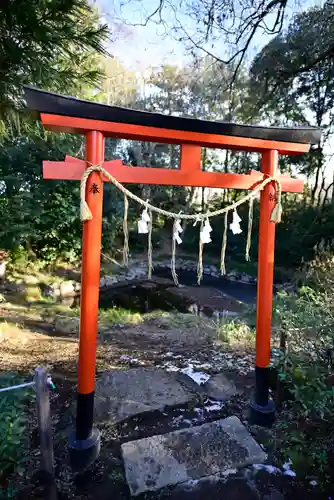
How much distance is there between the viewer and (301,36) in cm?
483

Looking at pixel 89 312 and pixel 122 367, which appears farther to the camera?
pixel 122 367

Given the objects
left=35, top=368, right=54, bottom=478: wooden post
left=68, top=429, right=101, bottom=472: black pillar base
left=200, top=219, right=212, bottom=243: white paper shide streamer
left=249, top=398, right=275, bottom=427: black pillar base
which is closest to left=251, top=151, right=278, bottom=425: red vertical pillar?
left=249, top=398, right=275, bottom=427: black pillar base

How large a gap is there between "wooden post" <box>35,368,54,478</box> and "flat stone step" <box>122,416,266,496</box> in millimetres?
472

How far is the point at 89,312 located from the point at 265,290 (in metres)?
1.27

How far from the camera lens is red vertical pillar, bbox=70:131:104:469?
194cm

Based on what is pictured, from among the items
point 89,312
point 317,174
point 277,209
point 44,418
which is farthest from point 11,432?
point 317,174

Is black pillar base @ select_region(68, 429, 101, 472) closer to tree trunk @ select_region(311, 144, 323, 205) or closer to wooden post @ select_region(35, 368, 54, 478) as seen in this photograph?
wooden post @ select_region(35, 368, 54, 478)

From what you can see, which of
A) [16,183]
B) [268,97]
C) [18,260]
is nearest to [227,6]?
[268,97]

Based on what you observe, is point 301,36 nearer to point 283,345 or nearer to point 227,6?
point 227,6

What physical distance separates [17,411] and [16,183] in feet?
17.9

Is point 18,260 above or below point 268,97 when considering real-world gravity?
below

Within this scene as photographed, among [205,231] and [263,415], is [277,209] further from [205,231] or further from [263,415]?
[263,415]

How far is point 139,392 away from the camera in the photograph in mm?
2635

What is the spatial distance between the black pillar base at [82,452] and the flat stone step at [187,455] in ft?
0.62
